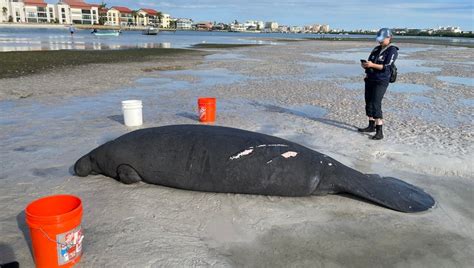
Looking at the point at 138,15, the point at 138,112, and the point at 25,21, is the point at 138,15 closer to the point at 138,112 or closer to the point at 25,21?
the point at 25,21

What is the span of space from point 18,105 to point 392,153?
1007cm

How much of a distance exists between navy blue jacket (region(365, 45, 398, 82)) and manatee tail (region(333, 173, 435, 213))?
3.09 meters

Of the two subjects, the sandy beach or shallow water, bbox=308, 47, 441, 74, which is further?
shallow water, bbox=308, 47, 441, 74

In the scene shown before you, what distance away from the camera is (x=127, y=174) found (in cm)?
535

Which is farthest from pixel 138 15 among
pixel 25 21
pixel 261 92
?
pixel 261 92

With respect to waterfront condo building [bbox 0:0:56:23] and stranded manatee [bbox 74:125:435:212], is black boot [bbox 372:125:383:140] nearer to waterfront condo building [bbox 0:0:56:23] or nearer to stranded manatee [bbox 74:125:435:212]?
stranded manatee [bbox 74:125:435:212]

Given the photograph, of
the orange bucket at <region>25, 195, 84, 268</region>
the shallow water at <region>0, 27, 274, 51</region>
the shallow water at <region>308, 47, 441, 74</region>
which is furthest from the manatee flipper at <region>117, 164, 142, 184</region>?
the shallow water at <region>0, 27, 274, 51</region>

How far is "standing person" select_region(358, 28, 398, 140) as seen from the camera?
295 inches

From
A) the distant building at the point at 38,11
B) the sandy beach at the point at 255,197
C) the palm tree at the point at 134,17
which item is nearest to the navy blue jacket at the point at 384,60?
the sandy beach at the point at 255,197

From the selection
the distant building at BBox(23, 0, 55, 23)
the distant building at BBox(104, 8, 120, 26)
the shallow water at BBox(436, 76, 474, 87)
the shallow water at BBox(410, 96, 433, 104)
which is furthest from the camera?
the distant building at BBox(104, 8, 120, 26)

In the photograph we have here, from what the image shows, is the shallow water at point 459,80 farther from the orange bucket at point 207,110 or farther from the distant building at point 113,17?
the distant building at point 113,17

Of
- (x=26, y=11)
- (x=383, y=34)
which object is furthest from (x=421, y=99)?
(x=26, y=11)

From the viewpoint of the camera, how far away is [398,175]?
6.05 meters

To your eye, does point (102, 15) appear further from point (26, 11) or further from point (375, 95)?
point (375, 95)
